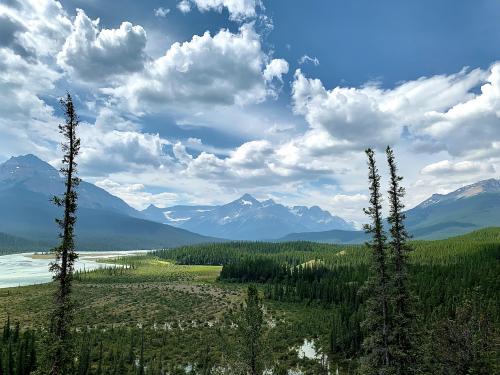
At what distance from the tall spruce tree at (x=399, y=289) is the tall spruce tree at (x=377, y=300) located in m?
0.63

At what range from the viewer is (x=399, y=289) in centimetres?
3025

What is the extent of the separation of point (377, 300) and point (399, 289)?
2073 mm

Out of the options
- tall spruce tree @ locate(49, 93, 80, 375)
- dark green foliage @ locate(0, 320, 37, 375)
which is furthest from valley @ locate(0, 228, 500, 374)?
tall spruce tree @ locate(49, 93, 80, 375)

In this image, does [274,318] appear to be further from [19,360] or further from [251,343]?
[251,343]

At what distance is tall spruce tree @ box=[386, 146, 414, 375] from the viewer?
1126 inches

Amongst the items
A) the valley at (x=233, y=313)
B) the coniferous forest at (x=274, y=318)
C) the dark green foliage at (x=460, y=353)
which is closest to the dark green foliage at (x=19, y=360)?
the coniferous forest at (x=274, y=318)

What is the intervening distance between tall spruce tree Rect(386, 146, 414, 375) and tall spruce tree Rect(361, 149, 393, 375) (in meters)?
0.63

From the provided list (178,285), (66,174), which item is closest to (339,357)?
(66,174)

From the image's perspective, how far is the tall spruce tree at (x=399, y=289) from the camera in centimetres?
2861

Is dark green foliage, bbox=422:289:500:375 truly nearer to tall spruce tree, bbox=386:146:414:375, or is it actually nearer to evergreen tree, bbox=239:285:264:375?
tall spruce tree, bbox=386:146:414:375

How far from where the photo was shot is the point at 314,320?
89562 mm

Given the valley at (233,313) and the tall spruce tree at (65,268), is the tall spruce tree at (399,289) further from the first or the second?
the tall spruce tree at (65,268)

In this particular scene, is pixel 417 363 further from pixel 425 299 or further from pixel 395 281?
pixel 425 299

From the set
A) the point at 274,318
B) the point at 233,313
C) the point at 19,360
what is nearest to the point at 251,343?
the point at 19,360
